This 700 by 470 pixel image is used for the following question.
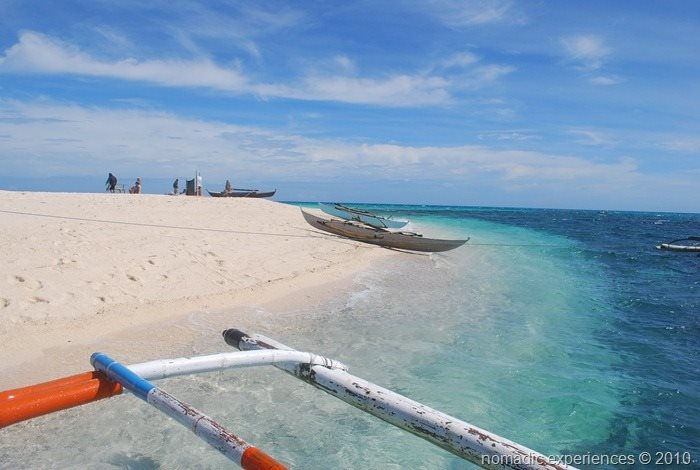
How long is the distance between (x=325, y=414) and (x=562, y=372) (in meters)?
4.36

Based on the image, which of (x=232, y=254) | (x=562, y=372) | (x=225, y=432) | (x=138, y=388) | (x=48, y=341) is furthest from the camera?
(x=232, y=254)

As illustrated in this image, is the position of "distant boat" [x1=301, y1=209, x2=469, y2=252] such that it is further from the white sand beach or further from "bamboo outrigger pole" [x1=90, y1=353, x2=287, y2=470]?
"bamboo outrigger pole" [x1=90, y1=353, x2=287, y2=470]

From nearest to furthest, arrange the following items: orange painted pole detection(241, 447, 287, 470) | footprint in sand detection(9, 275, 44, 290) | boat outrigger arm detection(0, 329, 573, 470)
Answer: orange painted pole detection(241, 447, 287, 470) < boat outrigger arm detection(0, 329, 573, 470) < footprint in sand detection(9, 275, 44, 290)

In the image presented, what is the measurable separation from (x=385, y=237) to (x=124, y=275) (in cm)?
1268

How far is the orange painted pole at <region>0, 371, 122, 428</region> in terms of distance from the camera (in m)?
2.63

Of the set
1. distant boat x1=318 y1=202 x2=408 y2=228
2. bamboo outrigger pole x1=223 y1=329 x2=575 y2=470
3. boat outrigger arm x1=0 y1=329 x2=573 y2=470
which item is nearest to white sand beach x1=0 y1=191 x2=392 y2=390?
boat outrigger arm x1=0 y1=329 x2=573 y2=470

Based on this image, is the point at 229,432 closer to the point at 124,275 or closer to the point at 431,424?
the point at 431,424

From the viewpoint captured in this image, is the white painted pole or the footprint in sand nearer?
the white painted pole

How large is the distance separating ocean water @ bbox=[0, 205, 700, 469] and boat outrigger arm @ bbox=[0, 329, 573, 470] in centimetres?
126

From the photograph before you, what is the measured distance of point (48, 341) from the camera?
649 cm

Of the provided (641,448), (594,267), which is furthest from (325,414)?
(594,267)

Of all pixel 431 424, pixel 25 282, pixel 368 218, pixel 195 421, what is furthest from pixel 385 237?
pixel 195 421

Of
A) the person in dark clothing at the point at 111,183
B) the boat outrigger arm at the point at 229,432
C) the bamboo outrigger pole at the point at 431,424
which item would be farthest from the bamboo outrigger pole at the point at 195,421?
the person in dark clothing at the point at 111,183

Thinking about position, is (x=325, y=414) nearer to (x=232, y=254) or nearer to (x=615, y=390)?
(x=615, y=390)
